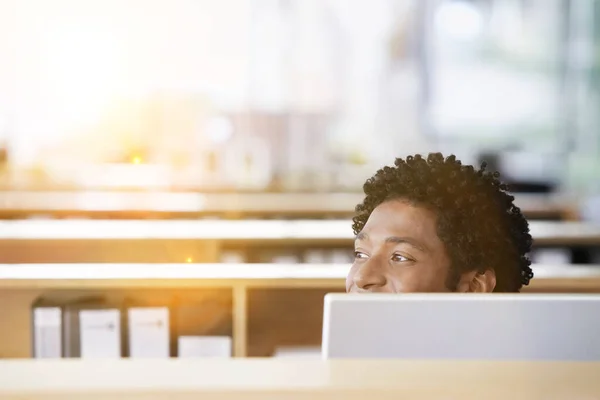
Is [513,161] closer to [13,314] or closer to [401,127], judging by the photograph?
[401,127]

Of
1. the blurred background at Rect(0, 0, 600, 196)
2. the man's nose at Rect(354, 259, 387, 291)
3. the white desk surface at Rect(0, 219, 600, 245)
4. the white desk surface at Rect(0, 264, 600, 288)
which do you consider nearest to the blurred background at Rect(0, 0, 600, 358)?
the blurred background at Rect(0, 0, 600, 196)

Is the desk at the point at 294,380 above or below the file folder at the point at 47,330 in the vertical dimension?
above

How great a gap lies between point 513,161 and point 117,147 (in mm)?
3402

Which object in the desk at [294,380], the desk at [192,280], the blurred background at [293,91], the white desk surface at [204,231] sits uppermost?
the blurred background at [293,91]

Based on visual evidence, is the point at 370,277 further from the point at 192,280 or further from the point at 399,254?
the point at 192,280

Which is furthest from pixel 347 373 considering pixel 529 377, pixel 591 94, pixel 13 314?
pixel 591 94

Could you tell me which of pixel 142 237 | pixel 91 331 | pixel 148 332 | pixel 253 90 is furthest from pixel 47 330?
pixel 253 90

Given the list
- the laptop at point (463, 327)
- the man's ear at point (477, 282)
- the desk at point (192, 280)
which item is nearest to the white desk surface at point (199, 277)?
the desk at point (192, 280)

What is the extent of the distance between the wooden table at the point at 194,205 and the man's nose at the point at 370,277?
2.64 m

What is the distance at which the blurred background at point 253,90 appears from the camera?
254 inches

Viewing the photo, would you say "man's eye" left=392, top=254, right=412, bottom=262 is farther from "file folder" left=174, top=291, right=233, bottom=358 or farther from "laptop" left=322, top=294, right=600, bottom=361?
"file folder" left=174, top=291, right=233, bottom=358

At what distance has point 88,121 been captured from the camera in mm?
6582

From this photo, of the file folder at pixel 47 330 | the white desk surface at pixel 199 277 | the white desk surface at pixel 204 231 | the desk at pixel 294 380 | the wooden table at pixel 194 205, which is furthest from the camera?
the wooden table at pixel 194 205

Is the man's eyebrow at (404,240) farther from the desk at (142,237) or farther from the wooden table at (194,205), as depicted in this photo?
the wooden table at (194,205)
